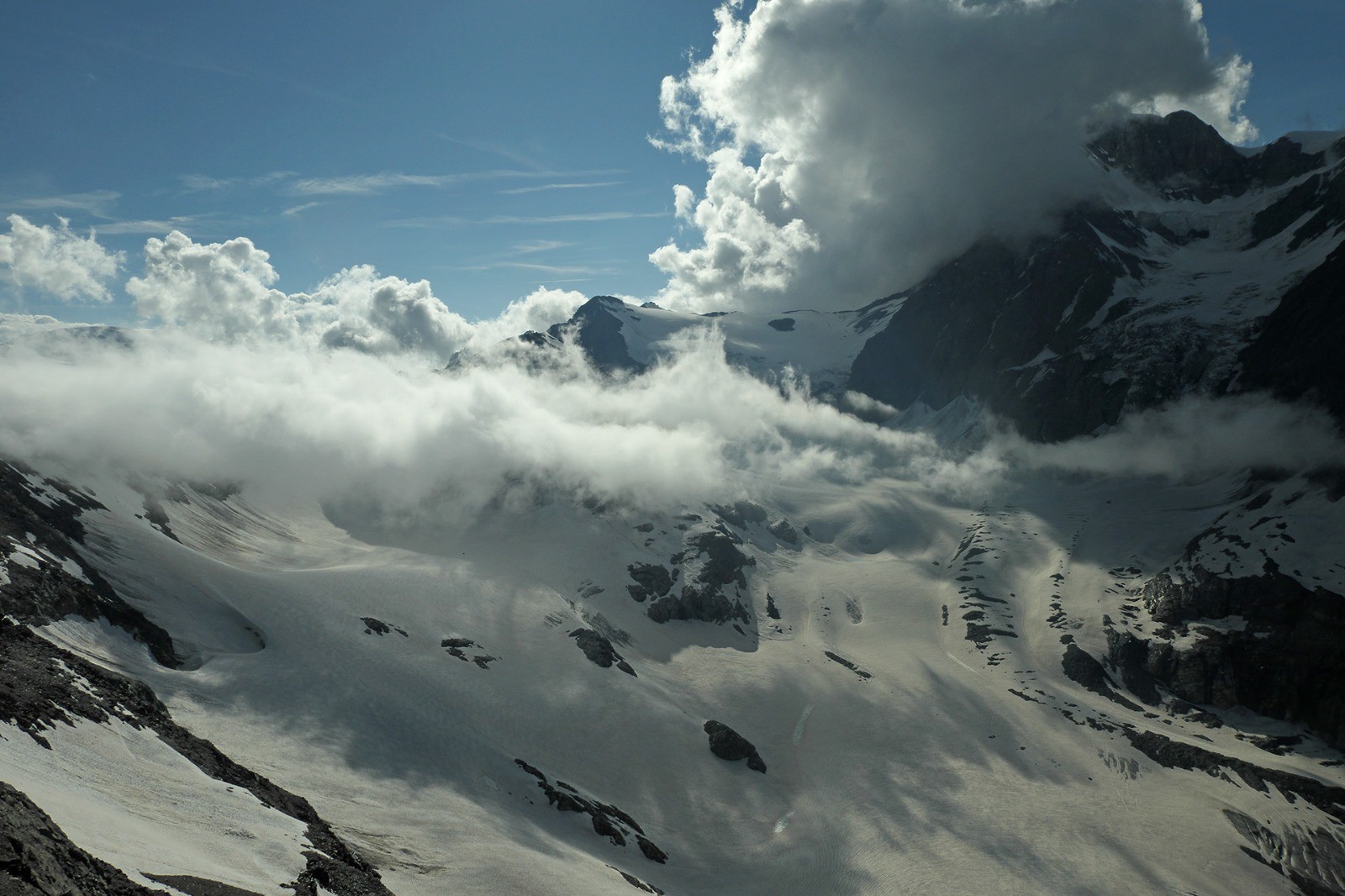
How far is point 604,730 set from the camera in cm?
8038

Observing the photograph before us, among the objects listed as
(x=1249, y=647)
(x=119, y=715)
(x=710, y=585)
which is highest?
(x=1249, y=647)

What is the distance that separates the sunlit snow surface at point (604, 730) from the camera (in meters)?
44.7

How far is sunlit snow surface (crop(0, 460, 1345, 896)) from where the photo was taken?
1761 inches

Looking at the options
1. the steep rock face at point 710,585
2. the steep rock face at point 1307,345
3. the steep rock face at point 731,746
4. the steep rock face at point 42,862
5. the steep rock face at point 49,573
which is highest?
the steep rock face at point 1307,345

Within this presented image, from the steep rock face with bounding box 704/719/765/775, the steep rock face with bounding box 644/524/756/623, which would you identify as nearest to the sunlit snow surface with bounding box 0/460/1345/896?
the steep rock face with bounding box 704/719/765/775

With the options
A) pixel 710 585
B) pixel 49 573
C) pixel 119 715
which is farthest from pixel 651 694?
pixel 119 715

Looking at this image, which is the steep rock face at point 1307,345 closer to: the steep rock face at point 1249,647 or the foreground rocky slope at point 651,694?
the foreground rocky slope at point 651,694

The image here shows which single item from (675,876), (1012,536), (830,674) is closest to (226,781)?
(675,876)

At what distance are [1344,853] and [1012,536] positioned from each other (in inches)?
3831

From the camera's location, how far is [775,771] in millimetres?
86250

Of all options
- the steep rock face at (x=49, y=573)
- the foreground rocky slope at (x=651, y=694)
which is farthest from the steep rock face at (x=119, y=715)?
the steep rock face at (x=49, y=573)

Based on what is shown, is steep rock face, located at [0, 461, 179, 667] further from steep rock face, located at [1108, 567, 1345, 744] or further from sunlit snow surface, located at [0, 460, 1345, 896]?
steep rock face, located at [1108, 567, 1345, 744]

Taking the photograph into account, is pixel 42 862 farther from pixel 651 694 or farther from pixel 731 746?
pixel 651 694

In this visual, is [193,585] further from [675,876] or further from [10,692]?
[675,876]
